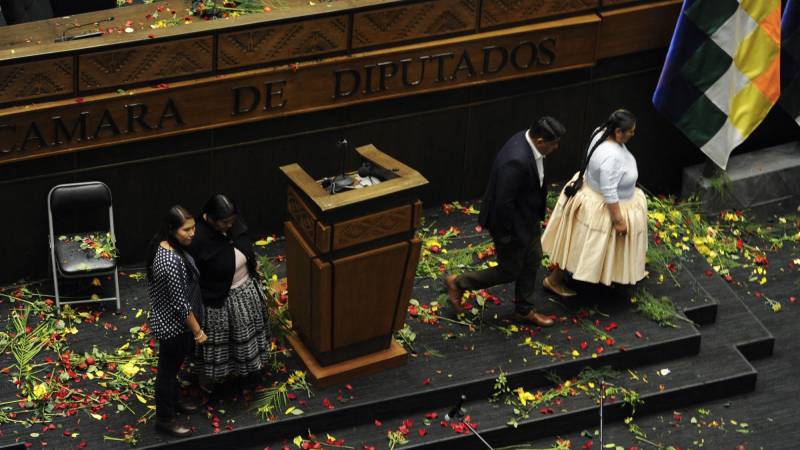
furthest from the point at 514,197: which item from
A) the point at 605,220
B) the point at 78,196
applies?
the point at 78,196

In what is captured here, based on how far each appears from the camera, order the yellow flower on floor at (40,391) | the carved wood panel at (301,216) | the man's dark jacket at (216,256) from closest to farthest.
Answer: the man's dark jacket at (216,256) → the carved wood panel at (301,216) → the yellow flower on floor at (40,391)

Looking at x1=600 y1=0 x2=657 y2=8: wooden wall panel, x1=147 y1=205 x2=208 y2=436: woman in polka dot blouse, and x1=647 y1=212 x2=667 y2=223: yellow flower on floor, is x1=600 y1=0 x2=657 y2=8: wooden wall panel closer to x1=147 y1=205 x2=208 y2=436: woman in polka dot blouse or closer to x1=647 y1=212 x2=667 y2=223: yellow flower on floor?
x1=647 y1=212 x2=667 y2=223: yellow flower on floor

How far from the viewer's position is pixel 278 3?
29.6 ft

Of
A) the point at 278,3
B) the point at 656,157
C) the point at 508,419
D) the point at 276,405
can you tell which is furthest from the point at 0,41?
the point at 656,157

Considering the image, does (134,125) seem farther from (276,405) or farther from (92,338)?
(276,405)

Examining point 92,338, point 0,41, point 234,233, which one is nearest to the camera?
point 234,233

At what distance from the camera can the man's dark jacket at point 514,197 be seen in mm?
7613

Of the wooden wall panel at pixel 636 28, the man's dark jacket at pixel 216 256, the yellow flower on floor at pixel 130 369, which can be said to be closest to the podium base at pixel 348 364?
the man's dark jacket at pixel 216 256

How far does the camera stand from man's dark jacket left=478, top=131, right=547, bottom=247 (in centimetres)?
761

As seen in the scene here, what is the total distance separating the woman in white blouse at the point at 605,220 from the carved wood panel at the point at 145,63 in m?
2.41

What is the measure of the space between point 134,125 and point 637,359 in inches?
134

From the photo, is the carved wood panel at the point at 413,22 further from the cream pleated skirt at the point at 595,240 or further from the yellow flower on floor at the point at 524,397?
the yellow flower on floor at the point at 524,397

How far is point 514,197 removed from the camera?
25.1 feet

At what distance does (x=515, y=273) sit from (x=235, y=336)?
5.77 ft
